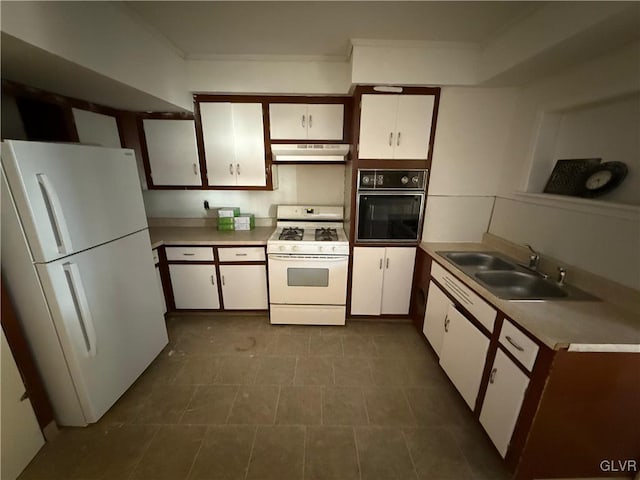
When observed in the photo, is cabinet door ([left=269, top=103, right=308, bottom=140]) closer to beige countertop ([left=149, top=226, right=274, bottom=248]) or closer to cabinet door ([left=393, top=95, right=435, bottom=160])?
cabinet door ([left=393, top=95, right=435, bottom=160])

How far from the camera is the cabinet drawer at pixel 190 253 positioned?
244 cm

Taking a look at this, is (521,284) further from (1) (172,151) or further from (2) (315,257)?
(1) (172,151)

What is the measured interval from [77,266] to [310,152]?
183 cm

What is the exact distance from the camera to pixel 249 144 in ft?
8.19

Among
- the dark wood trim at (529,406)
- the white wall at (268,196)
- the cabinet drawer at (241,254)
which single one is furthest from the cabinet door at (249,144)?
the dark wood trim at (529,406)

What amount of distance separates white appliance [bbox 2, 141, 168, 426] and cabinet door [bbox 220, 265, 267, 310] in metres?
0.79

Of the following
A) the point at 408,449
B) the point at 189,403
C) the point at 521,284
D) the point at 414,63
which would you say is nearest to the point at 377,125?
the point at 414,63

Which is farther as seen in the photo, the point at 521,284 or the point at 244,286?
the point at 244,286

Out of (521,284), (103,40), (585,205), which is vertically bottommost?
(521,284)

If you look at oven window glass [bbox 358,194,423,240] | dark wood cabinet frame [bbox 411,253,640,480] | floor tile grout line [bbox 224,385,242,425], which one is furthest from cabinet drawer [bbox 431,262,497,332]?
floor tile grout line [bbox 224,385,242,425]

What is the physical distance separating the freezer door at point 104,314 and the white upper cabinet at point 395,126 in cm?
195

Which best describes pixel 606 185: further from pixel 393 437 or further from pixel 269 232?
pixel 269 232

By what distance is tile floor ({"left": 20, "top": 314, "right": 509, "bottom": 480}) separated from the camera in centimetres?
138

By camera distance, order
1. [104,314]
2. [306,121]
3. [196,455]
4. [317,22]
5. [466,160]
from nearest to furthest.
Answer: [196,455] → [104,314] → [317,22] → [466,160] → [306,121]
